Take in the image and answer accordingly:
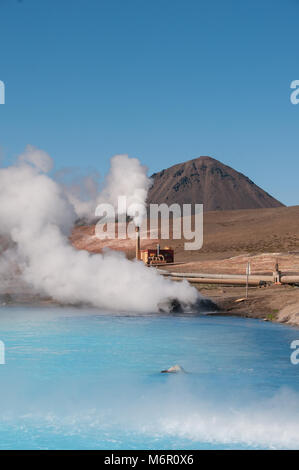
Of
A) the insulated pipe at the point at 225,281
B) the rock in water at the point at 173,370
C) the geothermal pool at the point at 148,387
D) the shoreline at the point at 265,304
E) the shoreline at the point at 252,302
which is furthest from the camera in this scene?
the insulated pipe at the point at 225,281

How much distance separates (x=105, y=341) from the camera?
25.9 meters

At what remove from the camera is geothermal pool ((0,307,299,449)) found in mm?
13461

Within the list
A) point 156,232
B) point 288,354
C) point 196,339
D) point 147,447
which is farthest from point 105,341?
point 156,232

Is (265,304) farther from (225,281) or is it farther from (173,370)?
(173,370)

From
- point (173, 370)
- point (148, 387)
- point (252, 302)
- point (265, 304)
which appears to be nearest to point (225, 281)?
point (252, 302)

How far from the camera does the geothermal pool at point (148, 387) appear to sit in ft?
44.2

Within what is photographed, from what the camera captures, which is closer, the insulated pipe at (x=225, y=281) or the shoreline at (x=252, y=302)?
the shoreline at (x=252, y=302)

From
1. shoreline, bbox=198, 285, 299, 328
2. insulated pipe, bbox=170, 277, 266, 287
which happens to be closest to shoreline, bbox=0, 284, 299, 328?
shoreline, bbox=198, 285, 299, 328

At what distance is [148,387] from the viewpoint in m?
17.8

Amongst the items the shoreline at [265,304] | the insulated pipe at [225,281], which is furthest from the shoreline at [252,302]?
the insulated pipe at [225,281]

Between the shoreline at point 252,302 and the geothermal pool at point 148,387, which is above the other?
the shoreline at point 252,302

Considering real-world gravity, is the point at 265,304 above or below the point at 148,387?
above

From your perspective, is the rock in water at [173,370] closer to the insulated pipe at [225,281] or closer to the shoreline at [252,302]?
the shoreline at [252,302]

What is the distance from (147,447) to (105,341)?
13.4 meters
